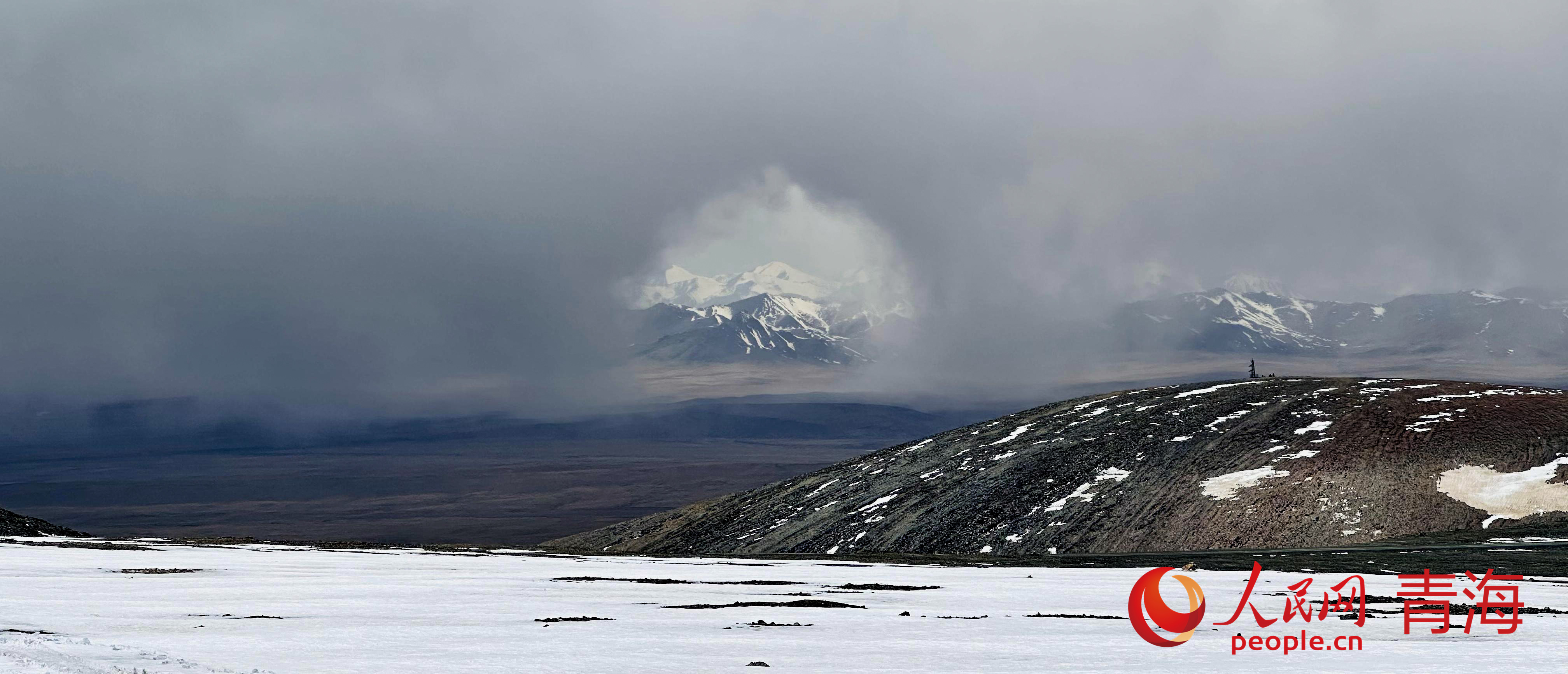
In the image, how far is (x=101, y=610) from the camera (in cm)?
3278

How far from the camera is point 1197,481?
4382 inches

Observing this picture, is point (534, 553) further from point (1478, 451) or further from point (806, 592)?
point (1478, 451)

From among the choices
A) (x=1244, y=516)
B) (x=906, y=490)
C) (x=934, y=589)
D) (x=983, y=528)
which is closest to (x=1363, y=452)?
(x=1244, y=516)

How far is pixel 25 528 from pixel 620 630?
92464 mm

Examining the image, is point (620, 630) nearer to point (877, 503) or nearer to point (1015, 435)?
point (877, 503)

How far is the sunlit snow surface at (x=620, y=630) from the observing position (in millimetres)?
23922

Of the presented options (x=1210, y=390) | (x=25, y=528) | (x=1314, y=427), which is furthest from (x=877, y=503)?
(x=25, y=528)

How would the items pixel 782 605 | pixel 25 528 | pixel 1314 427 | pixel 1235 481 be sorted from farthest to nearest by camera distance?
1. pixel 1314 427
2. pixel 1235 481
3. pixel 25 528
4. pixel 782 605
